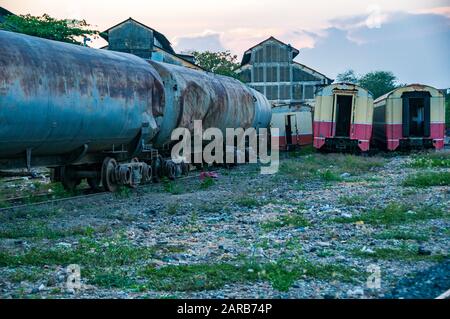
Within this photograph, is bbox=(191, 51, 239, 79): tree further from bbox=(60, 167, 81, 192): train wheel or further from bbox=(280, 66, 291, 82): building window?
bbox=(60, 167, 81, 192): train wheel

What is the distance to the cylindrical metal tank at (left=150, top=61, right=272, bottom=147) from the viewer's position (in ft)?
50.3

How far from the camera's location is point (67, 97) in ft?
35.6

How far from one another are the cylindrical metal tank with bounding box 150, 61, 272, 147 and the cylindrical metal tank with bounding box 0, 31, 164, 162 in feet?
3.90

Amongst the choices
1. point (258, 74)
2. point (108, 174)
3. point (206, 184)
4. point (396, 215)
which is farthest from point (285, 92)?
point (396, 215)

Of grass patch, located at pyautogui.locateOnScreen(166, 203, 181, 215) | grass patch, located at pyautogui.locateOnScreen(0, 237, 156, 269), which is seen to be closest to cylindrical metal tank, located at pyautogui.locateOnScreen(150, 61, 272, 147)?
grass patch, located at pyautogui.locateOnScreen(166, 203, 181, 215)

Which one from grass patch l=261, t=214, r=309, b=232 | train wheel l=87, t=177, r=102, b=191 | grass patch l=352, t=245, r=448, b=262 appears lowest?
grass patch l=352, t=245, r=448, b=262

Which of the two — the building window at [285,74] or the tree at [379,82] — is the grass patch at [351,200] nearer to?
the building window at [285,74]

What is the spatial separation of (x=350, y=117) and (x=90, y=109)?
15896 millimetres

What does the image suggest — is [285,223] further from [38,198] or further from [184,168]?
[184,168]

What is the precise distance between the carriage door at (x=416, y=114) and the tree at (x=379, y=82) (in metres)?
37.0

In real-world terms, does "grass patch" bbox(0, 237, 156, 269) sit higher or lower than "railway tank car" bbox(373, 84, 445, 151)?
lower
